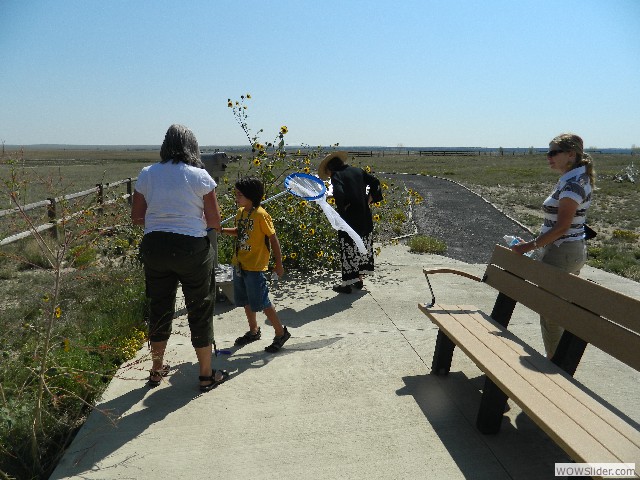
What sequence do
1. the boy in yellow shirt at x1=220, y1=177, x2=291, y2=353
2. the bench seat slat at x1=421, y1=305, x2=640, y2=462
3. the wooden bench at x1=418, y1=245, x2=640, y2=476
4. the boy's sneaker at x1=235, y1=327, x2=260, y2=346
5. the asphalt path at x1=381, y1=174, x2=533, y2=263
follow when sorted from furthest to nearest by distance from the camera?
the asphalt path at x1=381, y1=174, x2=533, y2=263
the boy's sneaker at x1=235, y1=327, x2=260, y2=346
the boy in yellow shirt at x1=220, y1=177, x2=291, y2=353
the wooden bench at x1=418, y1=245, x2=640, y2=476
the bench seat slat at x1=421, y1=305, x2=640, y2=462

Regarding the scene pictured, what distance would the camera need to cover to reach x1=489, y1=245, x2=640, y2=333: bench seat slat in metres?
2.44

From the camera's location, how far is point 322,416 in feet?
9.95

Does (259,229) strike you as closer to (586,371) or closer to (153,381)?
(153,381)

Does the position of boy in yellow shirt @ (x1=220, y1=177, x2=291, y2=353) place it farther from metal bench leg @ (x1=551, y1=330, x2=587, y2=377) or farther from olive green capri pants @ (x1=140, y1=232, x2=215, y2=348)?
metal bench leg @ (x1=551, y1=330, x2=587, y2=377)

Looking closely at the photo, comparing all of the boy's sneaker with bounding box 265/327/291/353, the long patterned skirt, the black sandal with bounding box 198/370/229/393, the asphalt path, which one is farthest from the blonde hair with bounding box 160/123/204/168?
the asphalt path

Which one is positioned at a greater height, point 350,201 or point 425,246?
point 350,201

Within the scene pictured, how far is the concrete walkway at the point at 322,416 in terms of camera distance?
2564 millimetres

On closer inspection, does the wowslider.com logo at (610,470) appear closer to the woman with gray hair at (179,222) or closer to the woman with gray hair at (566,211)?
the woman with gray hair at (566,211)

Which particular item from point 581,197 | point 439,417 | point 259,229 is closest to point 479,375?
point 439,417

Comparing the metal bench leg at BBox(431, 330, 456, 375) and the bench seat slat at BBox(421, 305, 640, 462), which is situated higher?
the bench seat slat at BBox(421, 305, 640, 462)

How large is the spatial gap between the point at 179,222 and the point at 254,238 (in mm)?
908

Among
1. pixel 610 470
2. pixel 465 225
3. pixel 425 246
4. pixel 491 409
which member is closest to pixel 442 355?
pixel 491 409

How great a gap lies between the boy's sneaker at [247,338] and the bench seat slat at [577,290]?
1999 millimetres

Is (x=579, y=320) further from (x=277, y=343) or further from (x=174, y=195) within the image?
(x=174, y=195)
